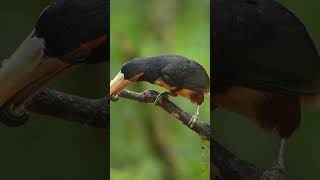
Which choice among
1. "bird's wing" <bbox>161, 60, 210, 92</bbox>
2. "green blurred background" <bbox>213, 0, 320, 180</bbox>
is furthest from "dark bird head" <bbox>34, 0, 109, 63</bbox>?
"green blurred background" <bbox>213, 0, 320, 180</bbox>

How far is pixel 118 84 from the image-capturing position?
131 centimetres

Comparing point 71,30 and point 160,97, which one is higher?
point 71,30

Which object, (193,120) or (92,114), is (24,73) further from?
(193,120)

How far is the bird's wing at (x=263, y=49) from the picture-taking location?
1349 mm

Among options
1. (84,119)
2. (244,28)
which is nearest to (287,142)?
(244,28)

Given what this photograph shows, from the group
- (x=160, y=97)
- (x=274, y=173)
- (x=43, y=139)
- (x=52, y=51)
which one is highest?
(x=52, y=51)

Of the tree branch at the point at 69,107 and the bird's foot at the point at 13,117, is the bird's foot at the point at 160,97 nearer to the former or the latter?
the tree branch at the point at 69,107

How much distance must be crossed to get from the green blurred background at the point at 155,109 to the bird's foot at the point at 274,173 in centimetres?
20

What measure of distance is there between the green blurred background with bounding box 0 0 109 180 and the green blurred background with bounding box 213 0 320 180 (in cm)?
41

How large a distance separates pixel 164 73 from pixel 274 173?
0.45 m

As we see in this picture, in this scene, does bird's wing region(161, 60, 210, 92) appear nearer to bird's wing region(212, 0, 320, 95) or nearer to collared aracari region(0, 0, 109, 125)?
bird's wing region(212, 0, 320, 95)

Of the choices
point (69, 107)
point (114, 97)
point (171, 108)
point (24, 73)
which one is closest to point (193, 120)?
point (171, 108)

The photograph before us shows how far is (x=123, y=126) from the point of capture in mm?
1300

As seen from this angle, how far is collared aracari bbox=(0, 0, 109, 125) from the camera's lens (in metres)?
1.35
